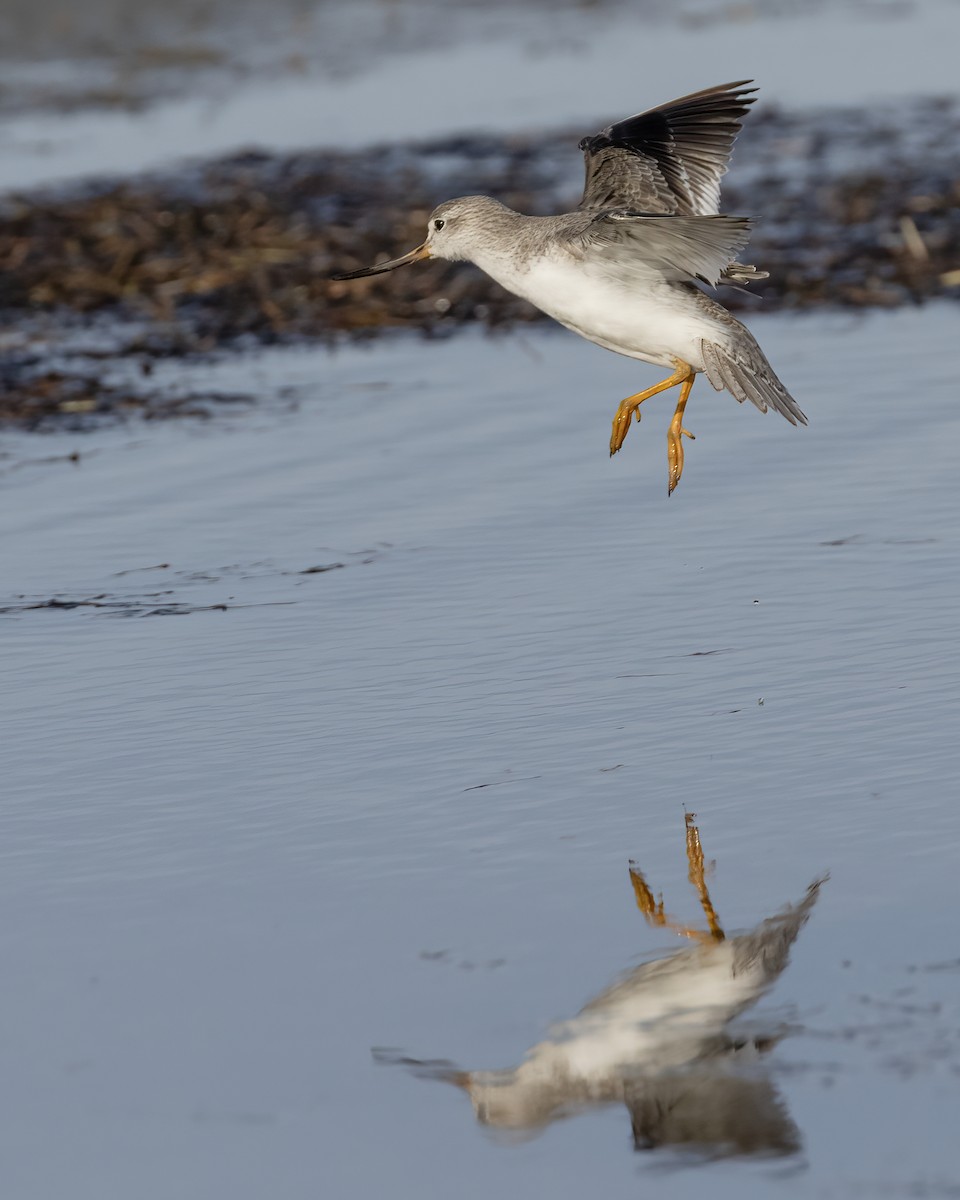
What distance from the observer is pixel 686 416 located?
838 cm

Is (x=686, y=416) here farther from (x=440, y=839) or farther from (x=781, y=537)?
(x=440, y=839)

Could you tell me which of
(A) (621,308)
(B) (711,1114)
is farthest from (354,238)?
(B) (711,1114)

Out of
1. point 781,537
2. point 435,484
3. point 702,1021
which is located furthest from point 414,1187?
point 435,484

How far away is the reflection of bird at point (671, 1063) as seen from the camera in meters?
3.49

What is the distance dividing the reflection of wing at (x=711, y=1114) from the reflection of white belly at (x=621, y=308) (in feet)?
10.2

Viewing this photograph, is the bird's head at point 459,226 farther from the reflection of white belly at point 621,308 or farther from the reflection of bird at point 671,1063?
the reflection of bird at point 671,1063

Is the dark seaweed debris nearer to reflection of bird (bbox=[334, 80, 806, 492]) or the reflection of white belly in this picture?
reflection of bird (bbox=[334, 80, 806, 492])

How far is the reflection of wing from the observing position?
3414mm

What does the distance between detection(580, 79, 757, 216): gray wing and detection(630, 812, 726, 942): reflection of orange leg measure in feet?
9.25

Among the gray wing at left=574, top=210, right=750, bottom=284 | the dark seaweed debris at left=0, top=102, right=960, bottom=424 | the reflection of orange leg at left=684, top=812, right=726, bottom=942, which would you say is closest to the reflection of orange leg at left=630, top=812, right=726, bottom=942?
the reflection of orange leg at left=684, top=812, right=726, bottom=942

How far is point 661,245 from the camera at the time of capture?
6.17m

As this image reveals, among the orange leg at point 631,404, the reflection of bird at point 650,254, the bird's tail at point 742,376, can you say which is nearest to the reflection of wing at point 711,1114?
the reflection of bird at point 650,254

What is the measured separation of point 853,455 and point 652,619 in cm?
189

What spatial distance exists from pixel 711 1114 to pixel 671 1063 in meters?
0.19
